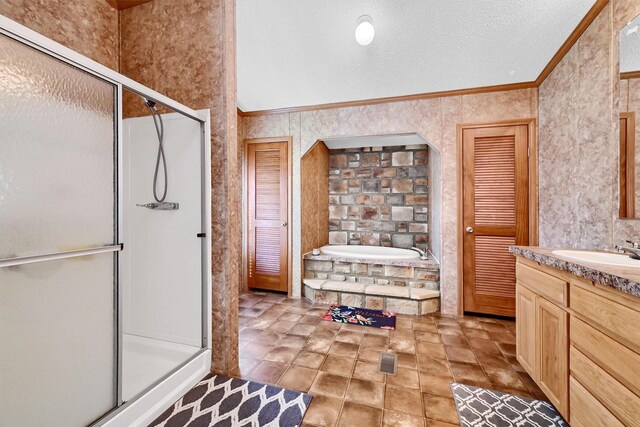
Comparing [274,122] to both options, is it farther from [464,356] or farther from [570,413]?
[570,413]

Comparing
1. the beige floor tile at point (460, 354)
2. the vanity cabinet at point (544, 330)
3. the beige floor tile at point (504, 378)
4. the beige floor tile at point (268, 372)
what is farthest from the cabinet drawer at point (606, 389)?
the beige floor tile at point (268, 372)

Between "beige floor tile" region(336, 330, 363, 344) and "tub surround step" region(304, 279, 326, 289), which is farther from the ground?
"tub surround step" region(304, 279, 326, 289)

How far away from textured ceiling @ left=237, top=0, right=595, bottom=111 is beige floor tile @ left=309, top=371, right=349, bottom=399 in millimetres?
2515

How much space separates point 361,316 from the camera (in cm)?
283

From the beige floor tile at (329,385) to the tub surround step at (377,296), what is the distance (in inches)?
51.6

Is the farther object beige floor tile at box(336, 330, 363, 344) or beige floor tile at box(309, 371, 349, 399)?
beige floor tile at box(336, 330, 363, 344)

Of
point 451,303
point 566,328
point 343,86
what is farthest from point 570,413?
point 343,86

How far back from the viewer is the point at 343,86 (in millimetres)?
2869

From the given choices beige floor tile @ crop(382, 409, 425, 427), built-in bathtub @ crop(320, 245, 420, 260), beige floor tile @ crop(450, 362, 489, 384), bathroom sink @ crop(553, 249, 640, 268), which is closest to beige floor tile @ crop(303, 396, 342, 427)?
beige floor tile @ crop(382, 409, 425, 427)

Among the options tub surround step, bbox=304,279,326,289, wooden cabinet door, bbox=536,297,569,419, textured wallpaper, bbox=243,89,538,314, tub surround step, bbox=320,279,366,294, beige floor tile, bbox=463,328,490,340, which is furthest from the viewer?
tub surround step, bbox=304,279,326,289

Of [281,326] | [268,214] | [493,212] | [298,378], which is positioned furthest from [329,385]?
[493,212]

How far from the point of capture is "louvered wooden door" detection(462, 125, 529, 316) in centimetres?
275

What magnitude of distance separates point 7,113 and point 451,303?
357 cm

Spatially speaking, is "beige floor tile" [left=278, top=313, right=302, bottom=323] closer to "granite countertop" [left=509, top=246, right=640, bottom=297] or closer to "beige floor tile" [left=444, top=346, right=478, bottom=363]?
"beige floor tile" [left=444, top=346, right=478, bottom=363]
